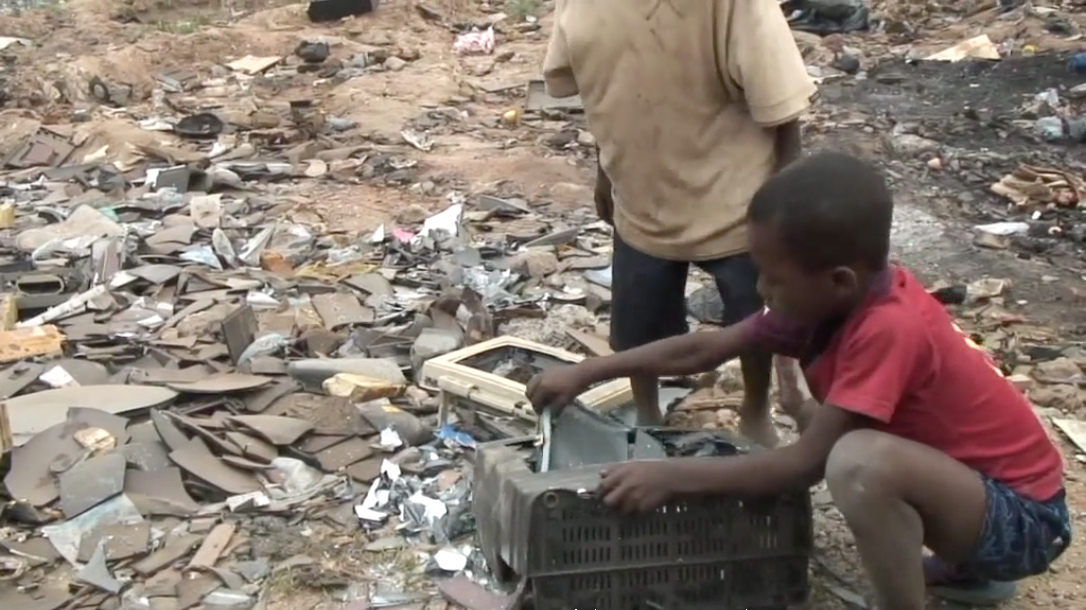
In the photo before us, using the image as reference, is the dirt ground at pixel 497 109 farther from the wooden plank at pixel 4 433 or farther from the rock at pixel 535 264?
the rock at pixel 535 264

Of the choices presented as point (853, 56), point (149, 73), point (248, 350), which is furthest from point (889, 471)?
point (149, 73)

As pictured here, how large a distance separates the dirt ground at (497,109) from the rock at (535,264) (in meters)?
1.41

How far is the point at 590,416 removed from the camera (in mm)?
3586

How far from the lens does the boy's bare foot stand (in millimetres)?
4141

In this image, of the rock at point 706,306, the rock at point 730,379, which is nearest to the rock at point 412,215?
the rock at point 706,306

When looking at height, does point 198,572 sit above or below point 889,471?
below

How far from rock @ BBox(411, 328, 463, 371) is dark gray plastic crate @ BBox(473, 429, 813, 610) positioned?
2160 millimetres

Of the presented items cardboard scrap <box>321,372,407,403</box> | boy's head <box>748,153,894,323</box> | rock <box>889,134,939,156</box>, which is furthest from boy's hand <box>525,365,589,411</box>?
rock <box>889,134,939,156</box>

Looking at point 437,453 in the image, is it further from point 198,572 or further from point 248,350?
point 248,350

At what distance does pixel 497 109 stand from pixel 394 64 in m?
2.02

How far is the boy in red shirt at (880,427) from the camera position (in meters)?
2.85

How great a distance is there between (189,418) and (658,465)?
246 cm

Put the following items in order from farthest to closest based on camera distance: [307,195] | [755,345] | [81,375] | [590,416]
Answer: [307,195], [81,375], [590,416], [755,345]

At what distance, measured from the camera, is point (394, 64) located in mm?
13016
